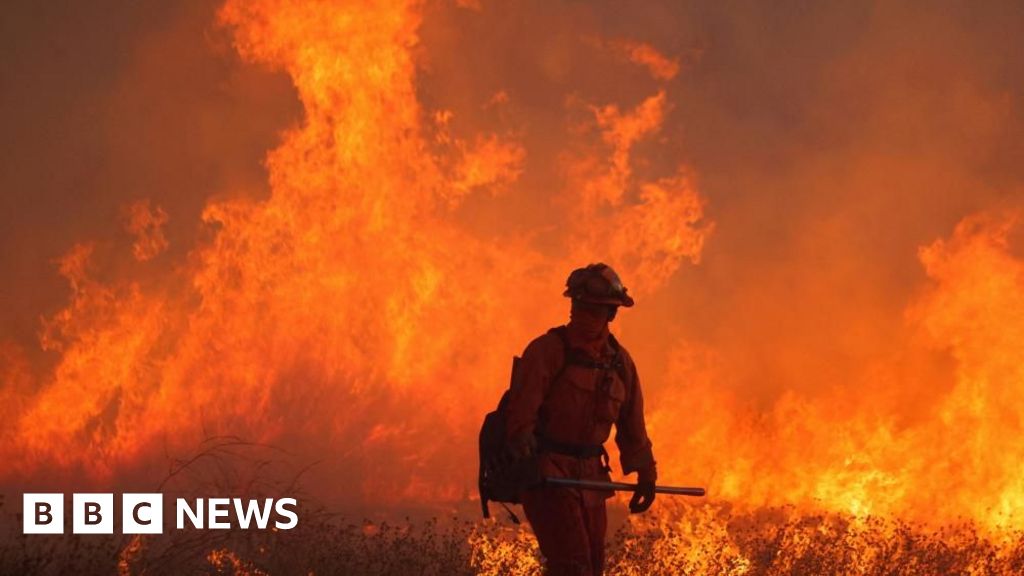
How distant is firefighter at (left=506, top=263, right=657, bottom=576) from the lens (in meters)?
8.70

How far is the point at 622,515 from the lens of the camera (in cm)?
2300

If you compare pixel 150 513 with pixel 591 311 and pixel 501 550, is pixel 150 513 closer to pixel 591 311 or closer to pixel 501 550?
pixel 501 550

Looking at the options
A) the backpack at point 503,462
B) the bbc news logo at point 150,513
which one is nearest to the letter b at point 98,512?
the bbc news logo at point 150,513

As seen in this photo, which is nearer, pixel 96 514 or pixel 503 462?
pixel 503 462

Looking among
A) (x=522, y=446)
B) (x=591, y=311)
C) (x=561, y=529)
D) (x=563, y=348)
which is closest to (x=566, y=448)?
(x=522, y=446)

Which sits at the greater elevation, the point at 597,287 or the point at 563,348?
the point at 597,287

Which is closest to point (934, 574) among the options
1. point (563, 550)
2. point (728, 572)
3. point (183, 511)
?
point (728, 572)

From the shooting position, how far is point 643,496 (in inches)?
378

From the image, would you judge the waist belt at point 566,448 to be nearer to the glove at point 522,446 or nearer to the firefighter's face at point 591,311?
the glove at point 522,446

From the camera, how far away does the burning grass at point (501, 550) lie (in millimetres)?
9148

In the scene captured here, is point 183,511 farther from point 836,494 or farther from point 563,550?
point 836,494

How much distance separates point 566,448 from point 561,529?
0.63 meters

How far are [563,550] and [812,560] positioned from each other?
476 cm

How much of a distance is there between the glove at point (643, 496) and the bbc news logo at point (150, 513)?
2.82 meters
